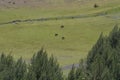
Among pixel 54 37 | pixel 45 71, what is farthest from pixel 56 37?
pixel 45 71

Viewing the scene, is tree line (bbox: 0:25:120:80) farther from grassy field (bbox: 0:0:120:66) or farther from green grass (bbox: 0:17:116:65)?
green grass (bbox: 0:17:116:65)

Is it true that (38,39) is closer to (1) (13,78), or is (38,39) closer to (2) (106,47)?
(2) (106,47)

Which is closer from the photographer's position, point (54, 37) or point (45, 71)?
point (45, 71)

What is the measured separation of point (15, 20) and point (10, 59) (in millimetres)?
111489

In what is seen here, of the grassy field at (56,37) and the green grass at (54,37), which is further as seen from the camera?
the green grass at (54,37)

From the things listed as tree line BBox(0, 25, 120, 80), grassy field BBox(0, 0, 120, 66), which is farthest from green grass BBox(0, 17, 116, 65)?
tree line BBox(0, 25, 120, 80)

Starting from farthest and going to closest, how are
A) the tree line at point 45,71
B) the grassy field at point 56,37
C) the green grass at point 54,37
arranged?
the green grass at point 54,37 → the grassy field at point 56,37 → the tree line at point 45,71

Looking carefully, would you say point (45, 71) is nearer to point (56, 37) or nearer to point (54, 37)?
point (54, 37)

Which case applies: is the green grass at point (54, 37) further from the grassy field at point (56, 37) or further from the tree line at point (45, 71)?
the tree line at point (45, 71)

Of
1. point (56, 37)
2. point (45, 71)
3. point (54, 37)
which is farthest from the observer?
point (56, 37)

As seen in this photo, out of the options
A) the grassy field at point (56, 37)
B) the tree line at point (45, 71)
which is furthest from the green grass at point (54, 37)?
the tree line at point (45, 71)

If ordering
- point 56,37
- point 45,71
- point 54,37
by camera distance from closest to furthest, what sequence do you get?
point 45,71 < point 54,37 < point 56,37

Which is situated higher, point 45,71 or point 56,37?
point 45,71

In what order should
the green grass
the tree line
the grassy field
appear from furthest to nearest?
the green grass
the grassy field
the tree line
